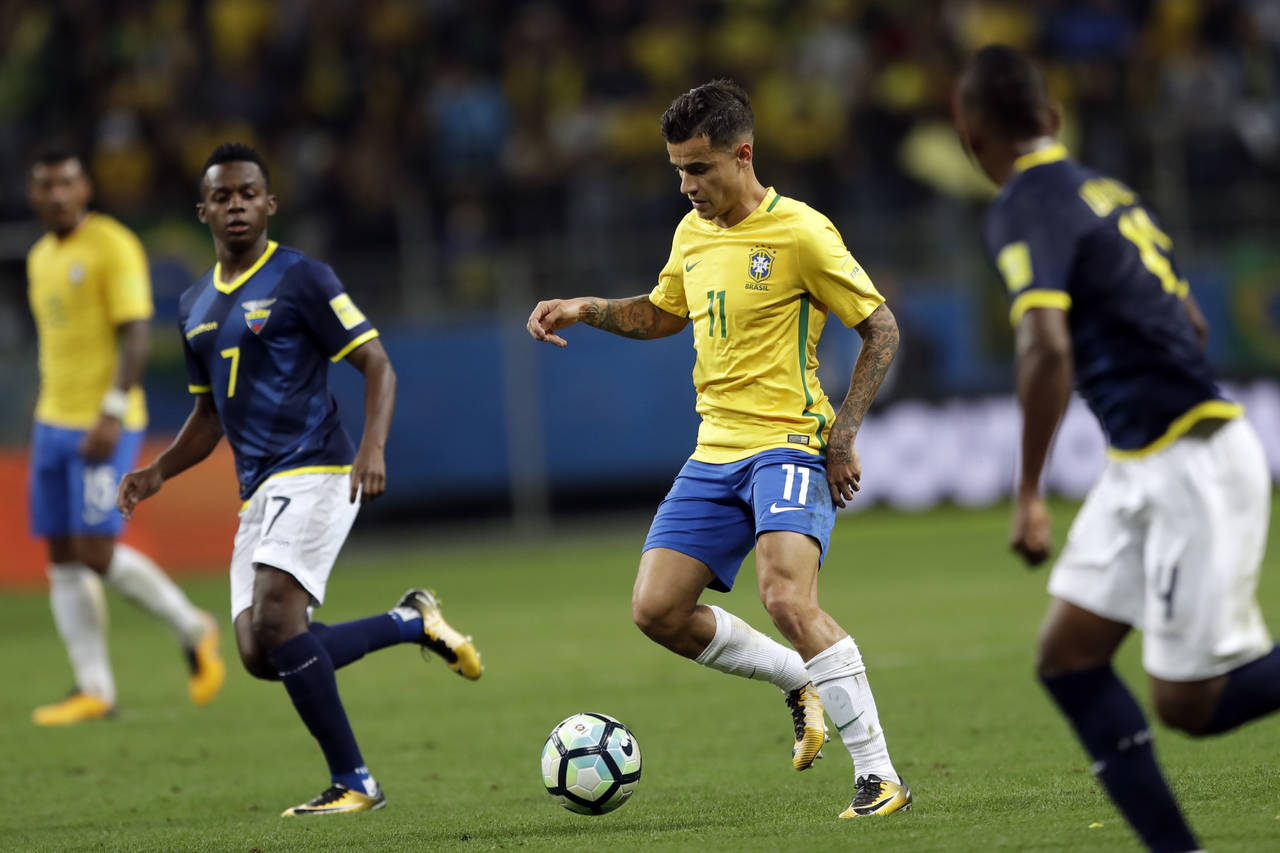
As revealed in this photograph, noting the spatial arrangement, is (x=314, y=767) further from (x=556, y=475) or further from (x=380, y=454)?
(x=556, y=475)

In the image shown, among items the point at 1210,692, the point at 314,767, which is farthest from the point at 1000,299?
the point at 1210,692

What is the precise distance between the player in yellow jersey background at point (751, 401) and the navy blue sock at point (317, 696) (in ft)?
3.96

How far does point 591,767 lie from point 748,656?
71 centimetres

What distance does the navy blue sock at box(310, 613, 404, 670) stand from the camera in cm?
654

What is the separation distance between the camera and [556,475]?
17.8 metres

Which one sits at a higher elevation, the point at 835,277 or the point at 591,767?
the point at 835,277

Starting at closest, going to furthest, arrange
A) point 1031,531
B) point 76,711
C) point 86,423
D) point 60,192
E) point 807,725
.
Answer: point 1031,531, point 807,725, point 76,711, point 60,192, point 86,423

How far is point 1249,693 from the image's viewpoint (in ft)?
13.8

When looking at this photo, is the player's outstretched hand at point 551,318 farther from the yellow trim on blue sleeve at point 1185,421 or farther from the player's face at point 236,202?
the yellow trim on blue sleeve at point 1185,421

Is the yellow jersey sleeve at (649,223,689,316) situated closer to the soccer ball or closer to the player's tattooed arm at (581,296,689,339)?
the player's tattooed arm at (581,296,689,339)

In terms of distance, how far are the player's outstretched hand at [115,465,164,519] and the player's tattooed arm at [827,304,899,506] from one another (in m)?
2.63

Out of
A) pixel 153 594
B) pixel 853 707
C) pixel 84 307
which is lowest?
pixel 153 594

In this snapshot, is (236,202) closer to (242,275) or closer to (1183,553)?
(242,275)

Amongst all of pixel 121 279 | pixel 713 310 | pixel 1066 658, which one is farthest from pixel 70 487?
pixel 1066 658
